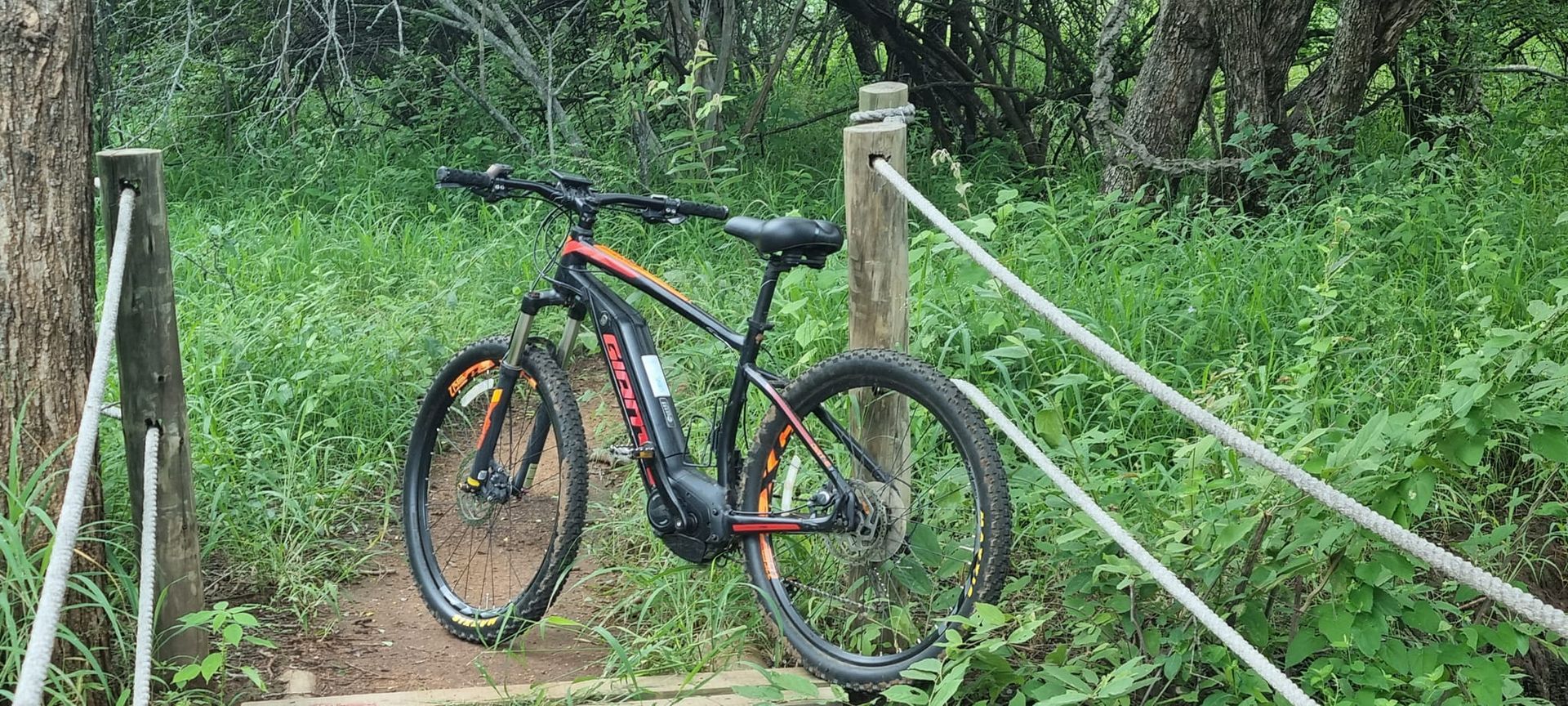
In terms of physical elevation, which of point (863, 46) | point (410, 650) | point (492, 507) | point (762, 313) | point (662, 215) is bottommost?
point (410, 650)

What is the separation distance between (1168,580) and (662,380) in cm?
137

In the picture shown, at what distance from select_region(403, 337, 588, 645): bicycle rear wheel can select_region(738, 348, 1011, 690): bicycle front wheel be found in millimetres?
554

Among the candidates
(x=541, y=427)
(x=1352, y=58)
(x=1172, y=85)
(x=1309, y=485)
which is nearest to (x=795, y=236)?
(x=541, y=427)

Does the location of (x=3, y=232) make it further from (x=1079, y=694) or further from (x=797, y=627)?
(x=1079, y=694)

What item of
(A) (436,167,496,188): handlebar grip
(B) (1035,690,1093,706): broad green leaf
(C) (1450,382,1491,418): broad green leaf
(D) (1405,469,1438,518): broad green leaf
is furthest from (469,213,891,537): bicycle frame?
(C) (1450,382,1491,418): broad green leaf

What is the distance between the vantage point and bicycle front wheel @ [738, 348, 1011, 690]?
2.86m

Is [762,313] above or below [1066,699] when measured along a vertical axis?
above

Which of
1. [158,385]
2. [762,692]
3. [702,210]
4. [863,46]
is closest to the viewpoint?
[762,692]

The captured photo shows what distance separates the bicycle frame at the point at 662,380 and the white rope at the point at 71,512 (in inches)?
38.2

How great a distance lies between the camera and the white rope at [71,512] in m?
1.70

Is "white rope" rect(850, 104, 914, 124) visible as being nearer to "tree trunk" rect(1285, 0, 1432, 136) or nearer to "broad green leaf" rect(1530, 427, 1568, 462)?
"broad green leaf" rect(1530, 427, 1568, 462)

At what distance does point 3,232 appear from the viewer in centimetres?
295

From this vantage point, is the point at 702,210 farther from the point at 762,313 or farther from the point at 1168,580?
the point at 1168,580

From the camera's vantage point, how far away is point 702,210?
3248 millimetres
